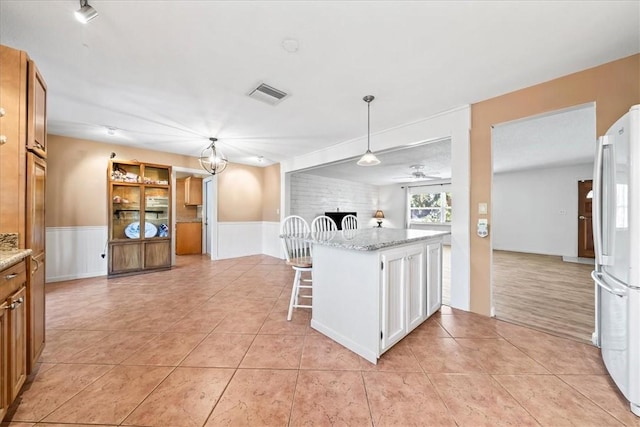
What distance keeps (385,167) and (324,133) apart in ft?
8.77

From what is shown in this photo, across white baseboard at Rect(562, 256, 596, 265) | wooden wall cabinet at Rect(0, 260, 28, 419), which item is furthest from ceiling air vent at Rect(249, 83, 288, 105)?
white baseboard at Rect(562, 256, 596, 265)

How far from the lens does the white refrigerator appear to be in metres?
1.36

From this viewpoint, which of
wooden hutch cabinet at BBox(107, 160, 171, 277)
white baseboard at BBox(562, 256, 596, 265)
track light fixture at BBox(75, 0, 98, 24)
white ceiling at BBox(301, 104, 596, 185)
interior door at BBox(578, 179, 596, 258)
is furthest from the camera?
interior door at BBox(578, 179, 596, 258)

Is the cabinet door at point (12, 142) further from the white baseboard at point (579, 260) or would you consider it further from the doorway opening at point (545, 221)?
the white baseboard at point (579, 260)

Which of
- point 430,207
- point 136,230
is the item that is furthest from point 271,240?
point 430,207

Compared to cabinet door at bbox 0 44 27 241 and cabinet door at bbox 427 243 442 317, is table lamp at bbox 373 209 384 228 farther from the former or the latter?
cabinet door at bbox 0 44 27 241

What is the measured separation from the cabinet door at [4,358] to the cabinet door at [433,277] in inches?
117

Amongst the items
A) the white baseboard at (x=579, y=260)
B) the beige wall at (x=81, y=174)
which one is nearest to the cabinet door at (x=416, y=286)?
the beige wall at (x=81, y=174)

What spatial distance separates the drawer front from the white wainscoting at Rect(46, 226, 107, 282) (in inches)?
139

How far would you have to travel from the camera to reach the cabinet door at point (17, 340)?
1273mm

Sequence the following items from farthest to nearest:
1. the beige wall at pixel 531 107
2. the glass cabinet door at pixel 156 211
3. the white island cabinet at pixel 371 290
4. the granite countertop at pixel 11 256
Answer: the glass cabinet door at pixel 156 211 < the beige wall at pixel 531 107 < the white island cabinet at pixel 371 290 < the granite countertop at pixel 11 256

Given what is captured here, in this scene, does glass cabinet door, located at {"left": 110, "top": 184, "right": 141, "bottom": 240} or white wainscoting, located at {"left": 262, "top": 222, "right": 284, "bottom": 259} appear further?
white wainscoting, located at {"left": 262, "top": 222, "right": 284, "bottom": 259}

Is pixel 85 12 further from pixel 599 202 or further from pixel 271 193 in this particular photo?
pixel 271 193

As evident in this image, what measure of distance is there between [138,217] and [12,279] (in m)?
3.74
